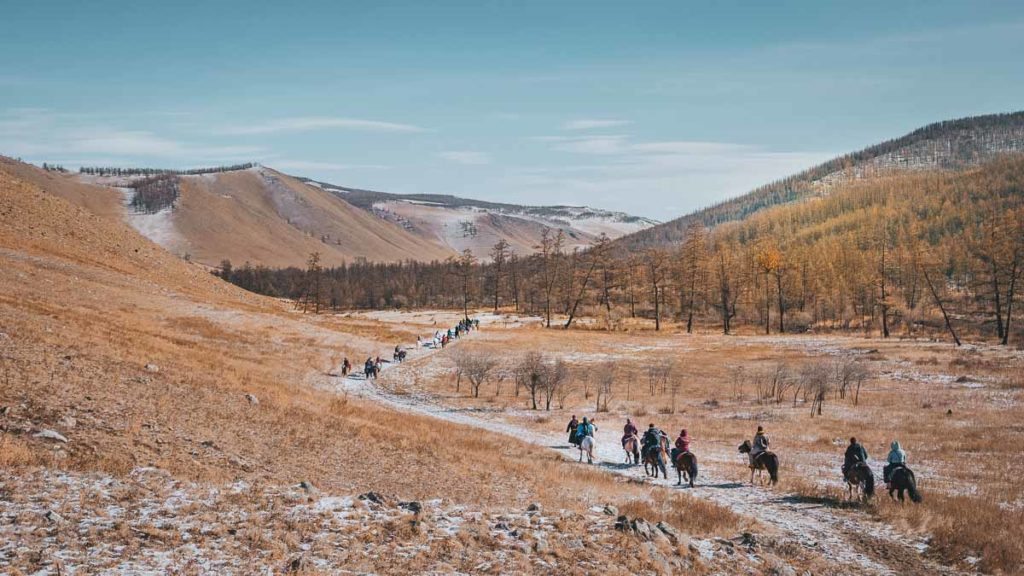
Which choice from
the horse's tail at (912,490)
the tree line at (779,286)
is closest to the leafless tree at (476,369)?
the horse's tail at (912,490)

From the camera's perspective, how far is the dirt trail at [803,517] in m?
13.4

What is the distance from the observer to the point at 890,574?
41.9ft

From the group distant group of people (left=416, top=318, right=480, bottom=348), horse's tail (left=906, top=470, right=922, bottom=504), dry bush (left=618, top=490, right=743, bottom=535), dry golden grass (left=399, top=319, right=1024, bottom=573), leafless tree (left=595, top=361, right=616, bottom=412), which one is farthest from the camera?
distant group of people (left=416, top=318, right=480, bottom=348)

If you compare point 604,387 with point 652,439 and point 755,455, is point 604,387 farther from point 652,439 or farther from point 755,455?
point 755,455

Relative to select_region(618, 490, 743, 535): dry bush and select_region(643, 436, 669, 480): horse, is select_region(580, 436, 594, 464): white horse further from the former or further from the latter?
select_region(618, 490, 743, 535): dry bush

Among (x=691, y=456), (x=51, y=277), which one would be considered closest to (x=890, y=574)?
(x=691, y=456)

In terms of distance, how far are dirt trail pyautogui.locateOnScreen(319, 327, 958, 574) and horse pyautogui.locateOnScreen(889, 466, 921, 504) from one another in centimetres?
195

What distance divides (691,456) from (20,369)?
21.4m

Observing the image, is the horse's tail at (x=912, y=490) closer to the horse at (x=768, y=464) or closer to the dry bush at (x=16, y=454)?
the horse at (x=768, y=464)

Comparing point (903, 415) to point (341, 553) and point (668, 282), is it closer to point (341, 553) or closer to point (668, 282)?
point (341, 553)

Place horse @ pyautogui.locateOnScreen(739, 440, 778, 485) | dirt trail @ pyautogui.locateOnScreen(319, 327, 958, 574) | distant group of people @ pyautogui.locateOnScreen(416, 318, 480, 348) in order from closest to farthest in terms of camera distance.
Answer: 1. dirt trail @ pyautogui.locateOnScreen(319, 327, 958, 574)
2. horse @ pyautogui.locateOnScreen(739, 440, 778, 485)
3. distant group of people @ pyautogui.locateOnScreen(416, 318, 480, 348)

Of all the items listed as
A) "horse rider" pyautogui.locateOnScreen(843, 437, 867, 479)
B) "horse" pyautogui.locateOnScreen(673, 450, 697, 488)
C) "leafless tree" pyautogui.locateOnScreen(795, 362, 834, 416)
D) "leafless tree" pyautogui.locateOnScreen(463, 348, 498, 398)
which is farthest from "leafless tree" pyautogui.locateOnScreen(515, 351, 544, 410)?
"horse rider" pyautogui.locateOnScreen(843, 437, 867, 479)

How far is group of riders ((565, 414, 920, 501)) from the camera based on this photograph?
18.1 metres

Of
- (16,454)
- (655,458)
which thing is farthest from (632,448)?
(16,454)
